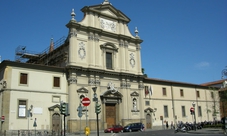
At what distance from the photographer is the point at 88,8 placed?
3981 cm

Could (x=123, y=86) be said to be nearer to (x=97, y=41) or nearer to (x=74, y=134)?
(x=97, y=41)

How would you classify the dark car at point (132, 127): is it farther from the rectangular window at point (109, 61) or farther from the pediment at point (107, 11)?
the pediment at point (107, 11)

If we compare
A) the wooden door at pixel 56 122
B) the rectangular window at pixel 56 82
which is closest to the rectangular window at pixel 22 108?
the wooden door at pixel 56 122

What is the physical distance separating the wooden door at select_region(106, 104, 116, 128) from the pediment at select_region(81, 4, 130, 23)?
15.2m

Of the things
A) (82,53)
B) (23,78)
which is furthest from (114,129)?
(23,78)

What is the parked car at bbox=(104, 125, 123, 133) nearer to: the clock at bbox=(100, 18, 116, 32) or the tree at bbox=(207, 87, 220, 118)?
the clock at bbox=(100, 18, 116, 32)

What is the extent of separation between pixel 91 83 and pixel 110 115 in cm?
627

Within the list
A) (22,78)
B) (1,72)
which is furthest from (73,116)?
(1,72)

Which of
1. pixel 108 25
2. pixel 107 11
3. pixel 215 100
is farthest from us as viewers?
pixel 215 100

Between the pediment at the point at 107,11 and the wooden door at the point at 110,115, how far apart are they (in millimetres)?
15180

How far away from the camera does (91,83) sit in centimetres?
3791

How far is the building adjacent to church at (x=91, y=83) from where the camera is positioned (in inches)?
1243

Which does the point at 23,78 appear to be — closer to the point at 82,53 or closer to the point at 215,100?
the point at 82,53

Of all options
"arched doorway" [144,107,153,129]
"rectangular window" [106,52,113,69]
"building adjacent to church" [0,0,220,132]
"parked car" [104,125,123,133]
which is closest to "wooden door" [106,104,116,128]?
"building adjacent to church" [0,0,220,132]
